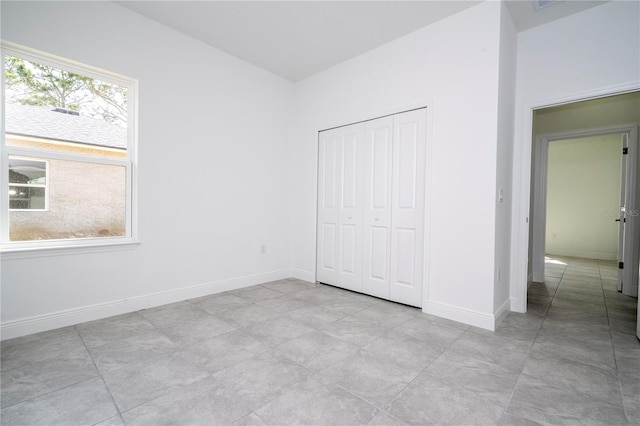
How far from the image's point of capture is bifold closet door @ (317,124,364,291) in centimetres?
369

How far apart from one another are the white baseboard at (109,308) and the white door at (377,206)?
5.49ft

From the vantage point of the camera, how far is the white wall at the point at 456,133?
263 cm

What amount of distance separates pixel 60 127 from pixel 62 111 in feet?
0.50

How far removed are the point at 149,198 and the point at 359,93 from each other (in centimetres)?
273

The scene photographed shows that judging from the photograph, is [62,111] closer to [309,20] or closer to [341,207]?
[309,20]

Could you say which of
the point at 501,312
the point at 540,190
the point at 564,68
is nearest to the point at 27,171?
the point at 501,312

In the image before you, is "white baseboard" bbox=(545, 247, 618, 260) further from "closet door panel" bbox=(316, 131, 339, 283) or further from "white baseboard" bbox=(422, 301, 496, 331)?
"closet door panel" bbox=(316, 131, 339, 283)

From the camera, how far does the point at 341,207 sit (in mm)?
3902

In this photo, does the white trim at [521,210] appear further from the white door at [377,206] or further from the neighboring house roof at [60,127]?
the neighboring house roof at [60,127]

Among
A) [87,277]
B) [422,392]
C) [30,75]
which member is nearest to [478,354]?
[422,392]

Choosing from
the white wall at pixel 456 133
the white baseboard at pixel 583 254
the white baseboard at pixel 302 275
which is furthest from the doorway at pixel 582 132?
the white baseboard at pixel 583 254

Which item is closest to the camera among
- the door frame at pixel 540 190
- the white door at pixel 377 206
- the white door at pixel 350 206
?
the white door at pixel 377 206

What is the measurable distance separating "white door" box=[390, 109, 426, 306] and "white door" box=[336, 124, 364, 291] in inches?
19.4

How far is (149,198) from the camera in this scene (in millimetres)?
3014
